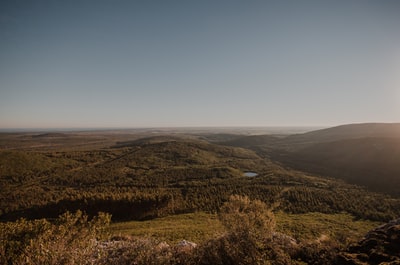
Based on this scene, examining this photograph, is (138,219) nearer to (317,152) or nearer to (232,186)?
(232,186)

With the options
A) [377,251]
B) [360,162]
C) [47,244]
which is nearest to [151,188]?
[47,244]

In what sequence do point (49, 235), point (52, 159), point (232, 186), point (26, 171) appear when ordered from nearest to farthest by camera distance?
point (49, 235), point (232, 186), point (26, 171), point (52, 159)

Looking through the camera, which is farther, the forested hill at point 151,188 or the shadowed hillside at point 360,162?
the shadowed hillside at point 360,162

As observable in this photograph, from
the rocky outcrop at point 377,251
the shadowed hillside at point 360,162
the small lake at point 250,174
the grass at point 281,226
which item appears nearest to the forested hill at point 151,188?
the small lake at point 250,174

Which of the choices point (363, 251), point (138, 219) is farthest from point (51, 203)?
point (363, 251)

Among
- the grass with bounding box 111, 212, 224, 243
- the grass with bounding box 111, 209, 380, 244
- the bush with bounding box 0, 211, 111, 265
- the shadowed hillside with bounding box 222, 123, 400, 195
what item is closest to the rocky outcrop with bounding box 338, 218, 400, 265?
the grass with bounding box 111, 212, 224, 243

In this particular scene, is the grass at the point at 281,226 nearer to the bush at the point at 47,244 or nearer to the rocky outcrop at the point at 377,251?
the rocky outcrop at the point at 377,251

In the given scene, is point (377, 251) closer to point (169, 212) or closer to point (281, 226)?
point (281, 226)
